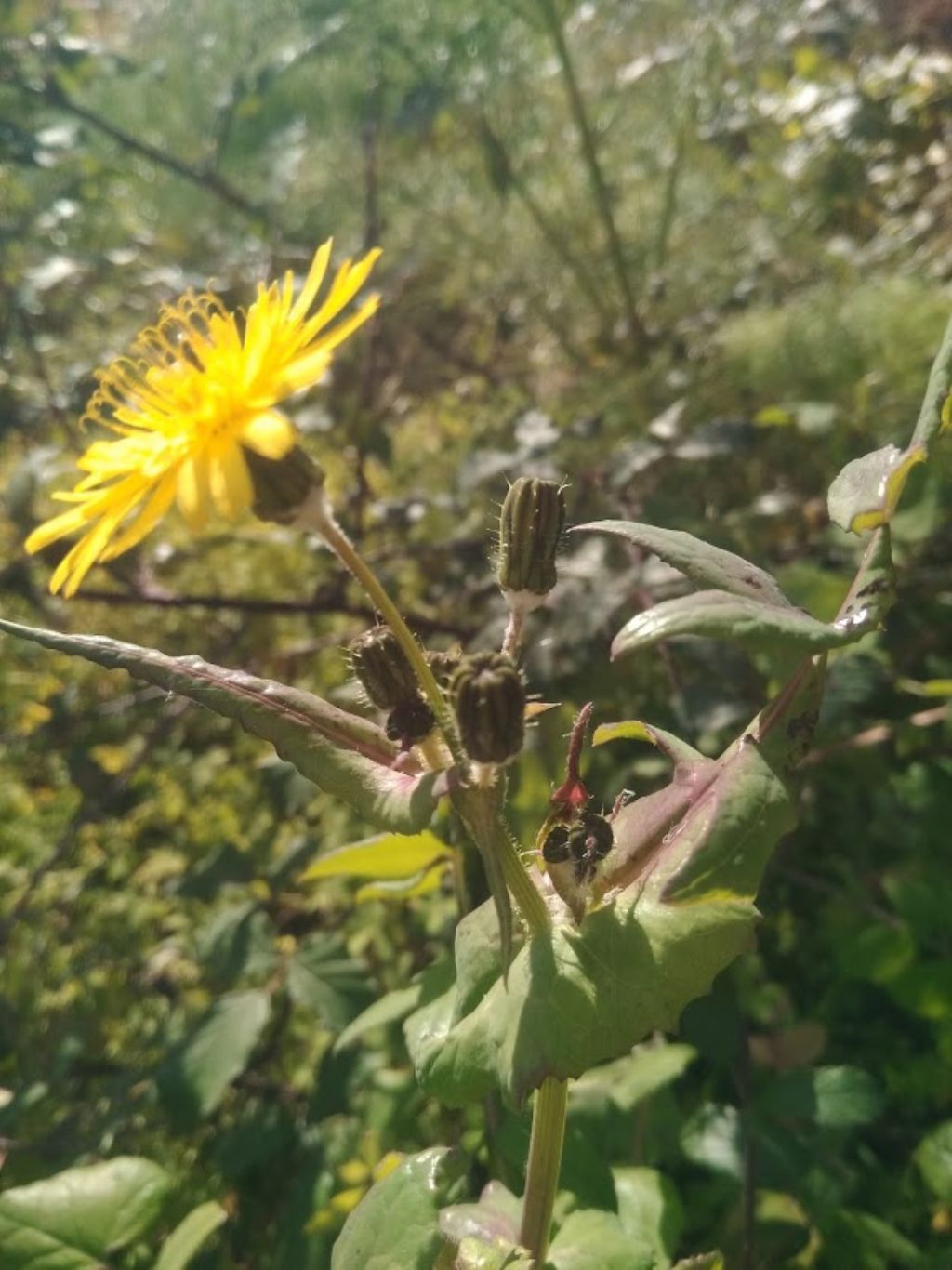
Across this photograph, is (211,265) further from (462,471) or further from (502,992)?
(502,992)

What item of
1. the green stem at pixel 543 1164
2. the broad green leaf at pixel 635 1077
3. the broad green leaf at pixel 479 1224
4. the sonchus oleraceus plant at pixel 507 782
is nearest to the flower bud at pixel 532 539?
the sonchus oleraceus plant at pixel 507 782

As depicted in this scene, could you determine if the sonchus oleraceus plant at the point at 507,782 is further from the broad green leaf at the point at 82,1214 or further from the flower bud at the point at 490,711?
the broad green leaf at the point at 82,1214

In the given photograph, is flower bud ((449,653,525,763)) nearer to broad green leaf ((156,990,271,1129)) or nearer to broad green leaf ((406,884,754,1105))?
broad green leaf ((406,884,754,1105))

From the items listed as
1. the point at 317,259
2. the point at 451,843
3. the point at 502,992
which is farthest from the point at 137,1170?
the point at 317,259

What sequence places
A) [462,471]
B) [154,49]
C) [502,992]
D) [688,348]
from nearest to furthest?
[502,992]
[462,471]
[688,348]
[154,49]

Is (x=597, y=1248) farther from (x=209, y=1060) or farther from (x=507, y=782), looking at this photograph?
(x=209, y=1060)

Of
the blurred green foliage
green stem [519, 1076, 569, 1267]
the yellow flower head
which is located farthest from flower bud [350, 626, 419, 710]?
the blurred green foliage
